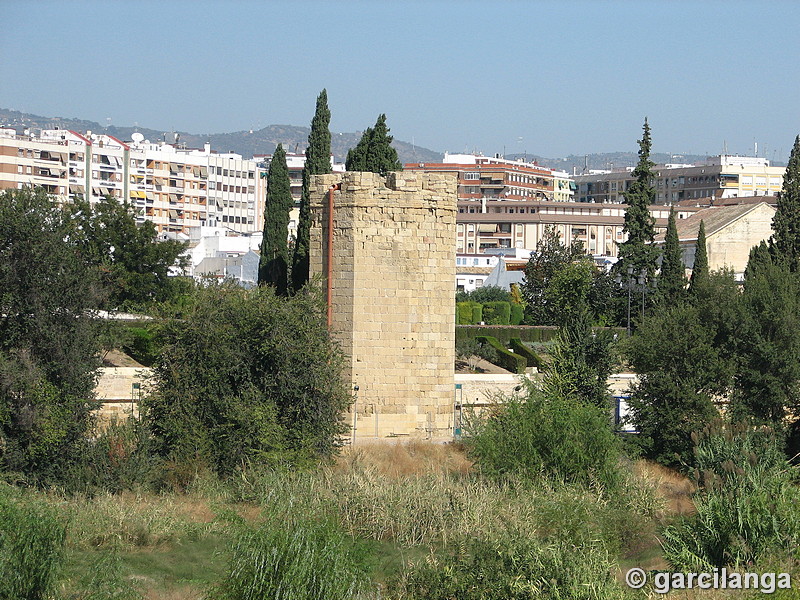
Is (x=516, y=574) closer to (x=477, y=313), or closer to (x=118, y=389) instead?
(x=118, y=389)

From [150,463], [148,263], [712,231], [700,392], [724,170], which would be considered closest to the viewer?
[150,463]

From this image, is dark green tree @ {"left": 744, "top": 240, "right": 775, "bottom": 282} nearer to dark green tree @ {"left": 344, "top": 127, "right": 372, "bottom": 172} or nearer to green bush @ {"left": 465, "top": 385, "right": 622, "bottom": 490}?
dark green tree @ {"left": 344, "top": 127, "right": 372, "bottom": 172}

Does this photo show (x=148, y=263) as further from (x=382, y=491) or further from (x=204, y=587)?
(x=204, y=587)

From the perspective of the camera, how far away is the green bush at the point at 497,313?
130 ft

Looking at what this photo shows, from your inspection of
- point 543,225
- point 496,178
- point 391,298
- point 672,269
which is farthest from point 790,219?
point 496,178

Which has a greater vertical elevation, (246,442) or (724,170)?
(724,170)

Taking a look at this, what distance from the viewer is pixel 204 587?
10961mm

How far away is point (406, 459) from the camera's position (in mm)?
17391

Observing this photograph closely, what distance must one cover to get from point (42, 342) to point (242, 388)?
2974 mm

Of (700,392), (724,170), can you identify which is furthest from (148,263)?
(724,170)

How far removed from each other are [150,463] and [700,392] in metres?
10.9

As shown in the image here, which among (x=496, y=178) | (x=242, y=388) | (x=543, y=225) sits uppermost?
(x=496, y=178)

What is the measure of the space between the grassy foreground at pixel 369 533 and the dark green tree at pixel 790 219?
17031 millimetres

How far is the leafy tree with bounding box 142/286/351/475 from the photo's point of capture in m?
16.5
